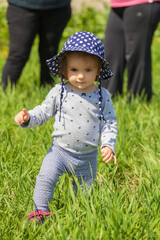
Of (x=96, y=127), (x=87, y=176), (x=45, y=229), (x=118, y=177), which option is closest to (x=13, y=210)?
(x=45, y=229)

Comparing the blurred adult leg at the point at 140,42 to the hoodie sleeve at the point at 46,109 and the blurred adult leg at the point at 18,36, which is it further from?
the hoodie sleeve at the point at 46,109

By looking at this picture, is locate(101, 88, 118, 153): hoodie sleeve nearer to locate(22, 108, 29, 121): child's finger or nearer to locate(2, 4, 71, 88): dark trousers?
locate(22, 108, 29, 121): child's finger

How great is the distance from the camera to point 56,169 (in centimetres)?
193

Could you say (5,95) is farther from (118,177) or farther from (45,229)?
(45,229)

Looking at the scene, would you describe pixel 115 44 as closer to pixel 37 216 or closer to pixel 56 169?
pixel 56 169

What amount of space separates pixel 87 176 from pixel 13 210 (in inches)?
16.4

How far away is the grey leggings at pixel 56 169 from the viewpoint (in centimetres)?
188

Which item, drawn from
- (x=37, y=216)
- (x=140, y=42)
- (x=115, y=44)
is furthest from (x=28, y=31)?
(x=37, y=216)

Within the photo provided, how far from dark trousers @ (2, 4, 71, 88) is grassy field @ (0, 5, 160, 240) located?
0.95 ft

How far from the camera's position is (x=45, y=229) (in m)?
1.70

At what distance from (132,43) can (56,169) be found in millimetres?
1902

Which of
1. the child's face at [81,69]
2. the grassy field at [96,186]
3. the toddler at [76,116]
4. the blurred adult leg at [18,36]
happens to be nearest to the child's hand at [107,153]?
the toddler at [76,116]

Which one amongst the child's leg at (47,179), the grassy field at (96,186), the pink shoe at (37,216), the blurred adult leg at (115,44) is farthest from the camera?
the blurred adult leg at (115,44)

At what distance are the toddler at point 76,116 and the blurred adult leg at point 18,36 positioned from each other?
151 cm
